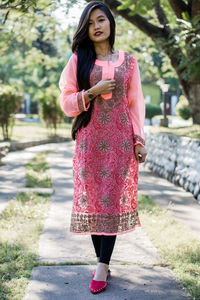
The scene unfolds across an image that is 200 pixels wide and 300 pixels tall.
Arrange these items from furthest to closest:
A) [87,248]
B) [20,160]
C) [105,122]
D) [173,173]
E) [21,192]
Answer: [20,160]
[173,173]
[21,192]
[87,248]
[105,122]

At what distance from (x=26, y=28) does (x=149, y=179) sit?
562 centimetres

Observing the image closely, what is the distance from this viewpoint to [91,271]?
289 centimetres

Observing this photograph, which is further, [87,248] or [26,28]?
[26,28]

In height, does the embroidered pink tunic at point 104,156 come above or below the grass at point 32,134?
above

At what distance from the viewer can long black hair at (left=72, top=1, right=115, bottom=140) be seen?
8.67 ft

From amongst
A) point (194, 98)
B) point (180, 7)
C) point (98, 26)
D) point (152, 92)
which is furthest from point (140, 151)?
point (152, 92)

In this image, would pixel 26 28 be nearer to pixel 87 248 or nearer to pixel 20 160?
pixel 20 160

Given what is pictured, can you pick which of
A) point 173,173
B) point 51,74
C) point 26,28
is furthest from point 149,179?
point 51,74

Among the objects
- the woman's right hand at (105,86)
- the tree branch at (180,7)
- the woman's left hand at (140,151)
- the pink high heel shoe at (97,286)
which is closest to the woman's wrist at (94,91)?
the woman's right hand at (105,86)

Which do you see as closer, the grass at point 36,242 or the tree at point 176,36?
the grass at point 36,242

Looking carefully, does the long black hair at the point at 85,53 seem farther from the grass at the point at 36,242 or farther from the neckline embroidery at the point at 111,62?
the grass at the point at 36,242

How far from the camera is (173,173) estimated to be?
7297mm

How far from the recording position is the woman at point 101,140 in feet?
8.64

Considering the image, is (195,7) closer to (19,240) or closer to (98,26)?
(98,26)
